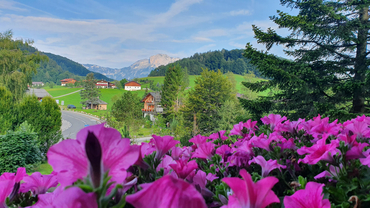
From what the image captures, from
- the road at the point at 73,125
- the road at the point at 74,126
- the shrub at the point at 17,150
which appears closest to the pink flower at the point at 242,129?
the shrub at the point at 17,150

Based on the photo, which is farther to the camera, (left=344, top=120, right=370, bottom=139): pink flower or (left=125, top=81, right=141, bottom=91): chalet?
(left=125, top=81, right=141, bottom=91): chalet

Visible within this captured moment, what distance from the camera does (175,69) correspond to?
3500cm

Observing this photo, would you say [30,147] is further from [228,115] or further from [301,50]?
[228,115]

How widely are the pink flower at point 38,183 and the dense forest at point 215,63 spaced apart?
77.3m

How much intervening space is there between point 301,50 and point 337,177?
15.2m

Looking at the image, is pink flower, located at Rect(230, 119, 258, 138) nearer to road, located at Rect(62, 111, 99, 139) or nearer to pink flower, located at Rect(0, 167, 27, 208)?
pink flower, located at Rect(0, 167, 27, 208)

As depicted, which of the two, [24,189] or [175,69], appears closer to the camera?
[24,189]

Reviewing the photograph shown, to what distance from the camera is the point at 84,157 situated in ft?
1.34

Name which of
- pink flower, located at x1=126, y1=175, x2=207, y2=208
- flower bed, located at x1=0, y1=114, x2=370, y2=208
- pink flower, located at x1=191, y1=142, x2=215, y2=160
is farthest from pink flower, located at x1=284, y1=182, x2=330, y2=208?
pink flower, located at x1=191, y1=142, x2=215, y2=160

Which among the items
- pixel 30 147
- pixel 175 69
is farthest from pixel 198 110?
pixel 30 147

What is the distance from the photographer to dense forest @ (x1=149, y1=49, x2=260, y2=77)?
275 feet

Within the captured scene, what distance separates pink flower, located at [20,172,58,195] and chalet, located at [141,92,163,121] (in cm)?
3986

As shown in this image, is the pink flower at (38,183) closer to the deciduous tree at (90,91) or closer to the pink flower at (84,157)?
the pink flower at (84,157)

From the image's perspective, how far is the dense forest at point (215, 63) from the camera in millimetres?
83875
